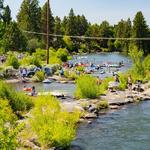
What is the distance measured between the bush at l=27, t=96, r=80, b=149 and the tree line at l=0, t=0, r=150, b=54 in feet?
200

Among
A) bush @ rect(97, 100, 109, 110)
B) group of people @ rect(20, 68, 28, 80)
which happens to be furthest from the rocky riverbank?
group of people @ rect(20, 68, 28, 80)

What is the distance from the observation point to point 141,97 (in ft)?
136

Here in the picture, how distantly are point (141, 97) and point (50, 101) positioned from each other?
18.4m

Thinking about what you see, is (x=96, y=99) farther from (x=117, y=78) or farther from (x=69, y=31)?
(x=69, y=31)

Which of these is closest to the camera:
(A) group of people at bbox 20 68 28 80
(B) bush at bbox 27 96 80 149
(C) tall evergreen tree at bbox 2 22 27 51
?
(B) bush at bbox 27 96 80 149

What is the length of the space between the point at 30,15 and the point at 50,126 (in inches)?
3847

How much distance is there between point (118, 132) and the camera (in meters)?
29.2

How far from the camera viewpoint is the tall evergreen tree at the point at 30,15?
116625 millimetres

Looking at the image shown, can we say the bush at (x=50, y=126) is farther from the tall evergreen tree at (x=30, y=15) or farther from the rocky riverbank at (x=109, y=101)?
the tall evergreen tree at (x=30, y=15)

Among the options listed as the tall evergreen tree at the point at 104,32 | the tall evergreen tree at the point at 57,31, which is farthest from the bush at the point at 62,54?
the tall evergreen tree at the point at 104,32

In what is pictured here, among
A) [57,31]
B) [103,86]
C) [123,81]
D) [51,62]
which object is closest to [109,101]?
[103,86]

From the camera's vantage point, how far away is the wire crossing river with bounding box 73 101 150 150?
1019 inches

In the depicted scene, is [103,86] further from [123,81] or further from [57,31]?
[57,31]

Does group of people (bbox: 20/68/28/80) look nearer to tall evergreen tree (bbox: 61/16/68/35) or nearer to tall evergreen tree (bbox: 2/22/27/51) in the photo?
tall evergreen tree (bbox: 2/22/27/51)
